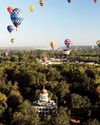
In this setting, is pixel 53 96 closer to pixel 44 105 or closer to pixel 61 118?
pixel 44 105

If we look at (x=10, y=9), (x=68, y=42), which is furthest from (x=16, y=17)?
(x=68, y=42)

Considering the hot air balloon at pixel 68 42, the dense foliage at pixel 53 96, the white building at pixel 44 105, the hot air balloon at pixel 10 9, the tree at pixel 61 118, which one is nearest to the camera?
the tree at pixel 61 118

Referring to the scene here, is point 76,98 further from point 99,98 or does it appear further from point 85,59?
point 85,59

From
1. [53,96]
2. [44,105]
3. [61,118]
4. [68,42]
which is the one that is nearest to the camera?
[61,118]

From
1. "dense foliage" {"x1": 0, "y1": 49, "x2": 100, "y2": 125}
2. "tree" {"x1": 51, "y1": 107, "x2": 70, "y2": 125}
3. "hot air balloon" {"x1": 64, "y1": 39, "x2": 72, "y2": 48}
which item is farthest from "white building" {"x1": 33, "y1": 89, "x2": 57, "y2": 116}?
"hot air balloon" {"x1": 64, "y1": 39, "x2": 72, "y2": 48}

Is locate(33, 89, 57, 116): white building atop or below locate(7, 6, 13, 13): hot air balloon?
below

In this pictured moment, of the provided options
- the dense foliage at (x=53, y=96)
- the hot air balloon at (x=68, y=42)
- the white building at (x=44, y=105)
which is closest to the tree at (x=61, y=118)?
the dense foliage at (x=53, y=96)

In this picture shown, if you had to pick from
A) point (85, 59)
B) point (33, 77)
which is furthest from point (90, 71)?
point (85, 59)

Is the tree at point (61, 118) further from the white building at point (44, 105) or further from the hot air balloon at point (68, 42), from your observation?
the hot air balloon at point (68, 42)

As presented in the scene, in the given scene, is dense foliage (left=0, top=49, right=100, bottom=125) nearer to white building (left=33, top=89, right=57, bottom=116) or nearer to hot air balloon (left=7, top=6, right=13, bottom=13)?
white building (left=33, top=89, right=57, bottom=116)

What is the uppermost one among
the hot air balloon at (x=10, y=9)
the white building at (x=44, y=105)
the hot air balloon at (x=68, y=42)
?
the hot air balloon at (x=10, y=9)
